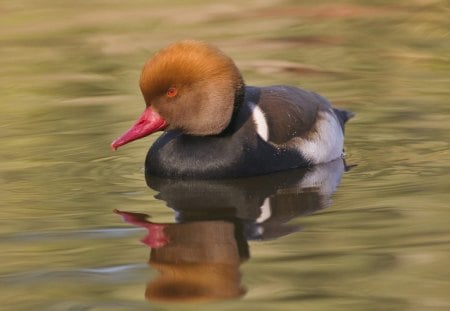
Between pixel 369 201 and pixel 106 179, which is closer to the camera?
pixel 369 201

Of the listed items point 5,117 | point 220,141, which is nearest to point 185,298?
point 220,141

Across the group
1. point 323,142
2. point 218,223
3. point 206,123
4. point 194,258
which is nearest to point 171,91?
point 206,123

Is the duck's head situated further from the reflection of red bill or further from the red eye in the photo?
the reflection of red bill

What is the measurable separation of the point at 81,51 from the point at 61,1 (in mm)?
2726

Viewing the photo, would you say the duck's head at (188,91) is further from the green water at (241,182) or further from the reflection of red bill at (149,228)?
the reflection of red bill at (149,228)

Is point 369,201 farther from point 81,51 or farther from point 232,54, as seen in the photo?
point 81,51

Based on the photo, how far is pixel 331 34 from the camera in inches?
569

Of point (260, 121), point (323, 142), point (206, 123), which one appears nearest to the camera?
point (206, 123)

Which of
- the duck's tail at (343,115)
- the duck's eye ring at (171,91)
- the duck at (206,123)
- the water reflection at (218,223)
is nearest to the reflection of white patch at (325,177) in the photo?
the water reflection at (218,223)

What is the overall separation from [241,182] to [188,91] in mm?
665

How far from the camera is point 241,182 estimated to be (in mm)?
8812

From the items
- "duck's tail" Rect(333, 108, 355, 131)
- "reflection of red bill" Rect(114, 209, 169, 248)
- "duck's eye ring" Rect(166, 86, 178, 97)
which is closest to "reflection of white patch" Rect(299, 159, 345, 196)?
"duck's tail" Rect(333, 108, 355, 131)

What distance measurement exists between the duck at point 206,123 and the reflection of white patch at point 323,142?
0.09 feet

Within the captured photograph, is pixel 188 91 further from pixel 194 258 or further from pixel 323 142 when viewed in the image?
pixel 194 258
